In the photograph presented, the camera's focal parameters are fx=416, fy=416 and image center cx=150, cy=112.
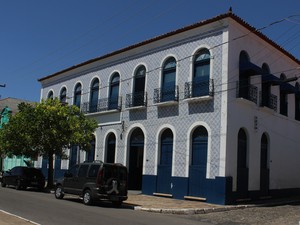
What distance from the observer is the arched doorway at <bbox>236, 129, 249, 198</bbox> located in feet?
68.8

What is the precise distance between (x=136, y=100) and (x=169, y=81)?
2906 mm

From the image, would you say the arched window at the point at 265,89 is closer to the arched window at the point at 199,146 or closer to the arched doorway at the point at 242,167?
the arched doorway at the point at 242,167

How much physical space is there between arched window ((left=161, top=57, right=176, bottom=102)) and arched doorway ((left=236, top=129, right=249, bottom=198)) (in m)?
4.36

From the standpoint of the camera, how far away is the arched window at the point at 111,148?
2801 centimetres

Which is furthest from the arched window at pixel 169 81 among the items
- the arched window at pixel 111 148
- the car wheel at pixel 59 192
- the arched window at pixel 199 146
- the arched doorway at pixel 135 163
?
the car wheel at pixel 59 192

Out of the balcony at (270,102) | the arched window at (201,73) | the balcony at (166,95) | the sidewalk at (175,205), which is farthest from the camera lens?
the balcony at (270,102)

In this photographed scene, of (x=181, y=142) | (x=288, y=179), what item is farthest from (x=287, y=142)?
(x=181, y=142)

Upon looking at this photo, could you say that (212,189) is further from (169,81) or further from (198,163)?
(169,81)

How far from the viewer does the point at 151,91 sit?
81.5ft

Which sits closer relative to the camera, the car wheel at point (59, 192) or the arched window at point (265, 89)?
the car wheel at point (59, 192)

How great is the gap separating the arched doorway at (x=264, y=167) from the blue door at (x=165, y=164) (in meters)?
5.07

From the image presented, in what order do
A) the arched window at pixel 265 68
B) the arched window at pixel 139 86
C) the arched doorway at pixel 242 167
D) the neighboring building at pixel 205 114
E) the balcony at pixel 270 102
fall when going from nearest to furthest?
the neighboring building at pixel 205 114, the arched doorway at pixel 242 167, the balcony at pixel 270 102, the arched window at pixel 265 68, the arched window at pixel 139 86

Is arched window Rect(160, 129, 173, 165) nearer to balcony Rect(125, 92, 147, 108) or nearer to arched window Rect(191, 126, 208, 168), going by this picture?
arched window Rect(191, 126, 208, 168)

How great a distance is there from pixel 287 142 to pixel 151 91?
9267 millimetres
